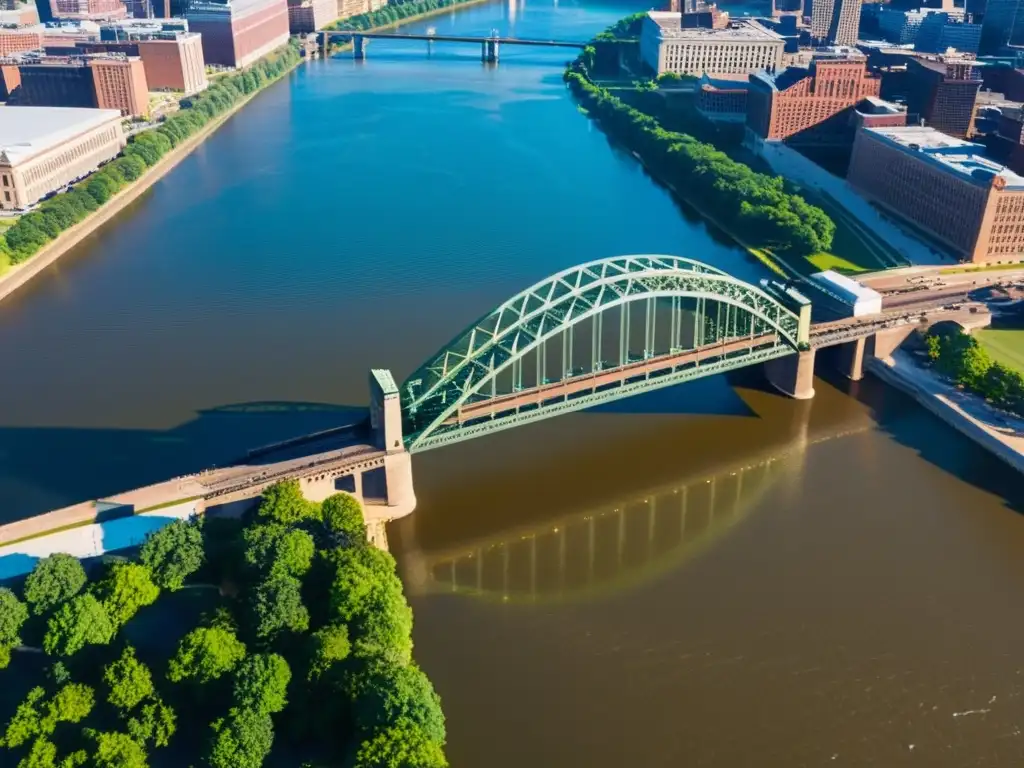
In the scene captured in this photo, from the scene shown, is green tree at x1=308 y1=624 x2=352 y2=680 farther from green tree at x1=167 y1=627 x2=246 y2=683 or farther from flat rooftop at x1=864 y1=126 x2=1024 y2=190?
flat rooftop at x1=864 y1=126 x2=1024 y2=190

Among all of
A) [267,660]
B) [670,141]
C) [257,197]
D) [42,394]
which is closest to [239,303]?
[42,394]

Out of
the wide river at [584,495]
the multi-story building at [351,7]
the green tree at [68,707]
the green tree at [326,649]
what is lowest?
the wide river at [584,495]

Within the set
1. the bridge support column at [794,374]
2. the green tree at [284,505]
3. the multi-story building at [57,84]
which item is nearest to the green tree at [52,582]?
the green tree at [284,505]

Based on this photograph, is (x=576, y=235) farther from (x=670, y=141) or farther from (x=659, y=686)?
(x=659, y=686)

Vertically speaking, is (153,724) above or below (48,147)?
below

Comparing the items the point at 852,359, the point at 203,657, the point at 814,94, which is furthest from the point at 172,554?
the point at 814,94

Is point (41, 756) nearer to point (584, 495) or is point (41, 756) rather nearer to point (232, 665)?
point (232, 665)

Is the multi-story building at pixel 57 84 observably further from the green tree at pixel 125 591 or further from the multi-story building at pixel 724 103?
the green tree at pixel 125 591
